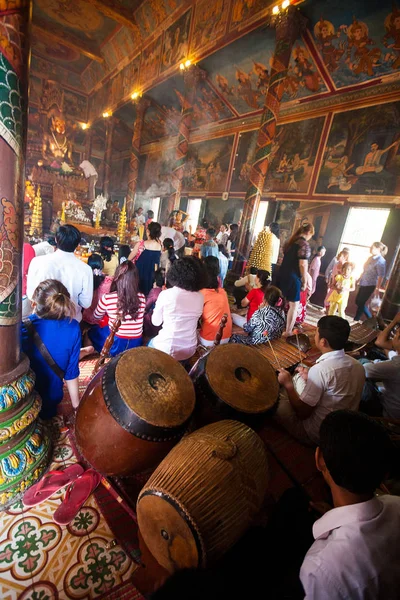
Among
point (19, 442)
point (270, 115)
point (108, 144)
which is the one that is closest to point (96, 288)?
point (19, 442)

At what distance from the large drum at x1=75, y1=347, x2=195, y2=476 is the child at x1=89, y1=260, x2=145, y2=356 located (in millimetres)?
1077

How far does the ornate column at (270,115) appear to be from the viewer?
639 centimetres

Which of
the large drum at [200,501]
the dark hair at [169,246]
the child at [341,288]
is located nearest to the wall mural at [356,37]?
the child at [341,288]

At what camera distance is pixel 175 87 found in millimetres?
12070

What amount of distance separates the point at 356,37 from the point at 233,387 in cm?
950

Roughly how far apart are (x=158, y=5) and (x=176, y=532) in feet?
49.9

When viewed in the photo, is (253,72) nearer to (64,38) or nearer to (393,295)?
(393,295)

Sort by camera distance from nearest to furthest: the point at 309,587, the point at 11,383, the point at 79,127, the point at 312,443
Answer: the point at 309,587
the point at 11,383
the point at 312,443
the point at 79,127

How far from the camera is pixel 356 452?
103 centimetres

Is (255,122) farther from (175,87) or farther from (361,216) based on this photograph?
(361,216)

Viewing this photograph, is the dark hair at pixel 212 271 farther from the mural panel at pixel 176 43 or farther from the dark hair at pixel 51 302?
the mural panel at pixel 176 43

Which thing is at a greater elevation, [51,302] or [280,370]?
[51,302]

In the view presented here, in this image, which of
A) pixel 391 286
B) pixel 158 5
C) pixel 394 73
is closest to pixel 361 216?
pixel 394 73

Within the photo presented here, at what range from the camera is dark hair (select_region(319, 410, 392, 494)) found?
1.00m
